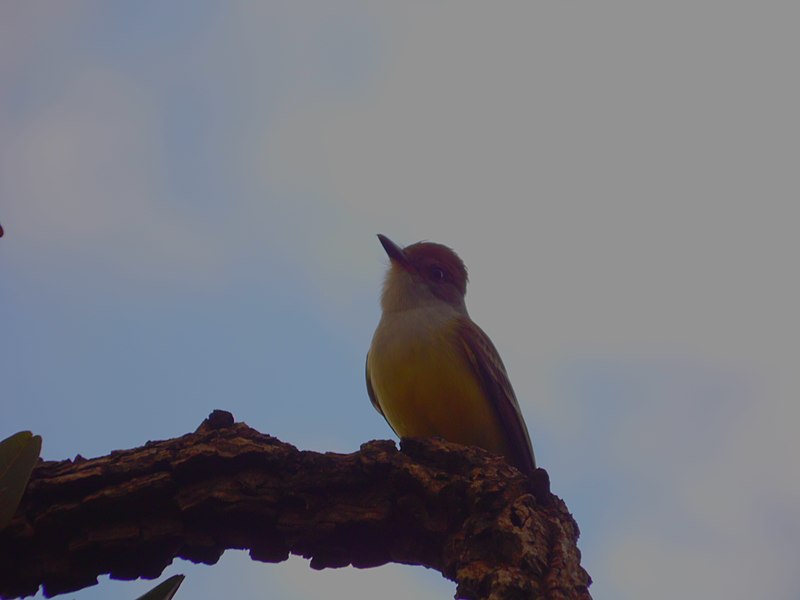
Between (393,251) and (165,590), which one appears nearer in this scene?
(165,590)

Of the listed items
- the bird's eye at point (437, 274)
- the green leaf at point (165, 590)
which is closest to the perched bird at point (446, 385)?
the bird's eye at point (437, 274)

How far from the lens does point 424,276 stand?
7930 mm

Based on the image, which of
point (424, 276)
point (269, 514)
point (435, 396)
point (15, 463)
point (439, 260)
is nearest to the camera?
point (15, 463)

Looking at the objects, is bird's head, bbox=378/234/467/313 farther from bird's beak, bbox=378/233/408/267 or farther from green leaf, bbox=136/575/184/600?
green leaf, bbox=136/575/184/600

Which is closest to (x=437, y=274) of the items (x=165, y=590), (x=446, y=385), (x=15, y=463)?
(x=446, y=385)

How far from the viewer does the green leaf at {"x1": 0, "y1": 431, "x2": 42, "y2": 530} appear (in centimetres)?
345

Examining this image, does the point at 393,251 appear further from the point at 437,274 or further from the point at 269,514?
the point at 269,514

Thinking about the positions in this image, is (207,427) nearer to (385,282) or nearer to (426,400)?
(426,400)

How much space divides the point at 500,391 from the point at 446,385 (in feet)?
1.56

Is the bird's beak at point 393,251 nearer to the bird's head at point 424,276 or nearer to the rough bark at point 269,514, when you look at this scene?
the bird's head at point 424,276

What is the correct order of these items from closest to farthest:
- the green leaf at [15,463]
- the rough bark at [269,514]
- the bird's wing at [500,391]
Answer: the green leaf at [15,463] < the rough bark at [269,514] < the bird's wing at [500,391]

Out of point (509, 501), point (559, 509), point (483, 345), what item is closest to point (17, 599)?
point (509, 501)

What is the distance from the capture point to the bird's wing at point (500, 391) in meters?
6.28

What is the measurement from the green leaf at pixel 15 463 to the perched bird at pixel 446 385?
124 inches
